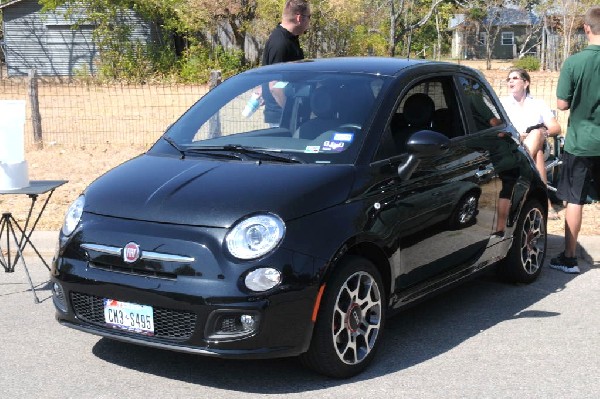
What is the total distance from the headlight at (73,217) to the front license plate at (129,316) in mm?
508

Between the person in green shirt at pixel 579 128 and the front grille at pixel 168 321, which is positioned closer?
the front grille at pixel 168 321

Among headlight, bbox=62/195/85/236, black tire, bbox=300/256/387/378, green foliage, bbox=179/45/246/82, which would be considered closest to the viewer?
black tire, bbox=300/256/387/378

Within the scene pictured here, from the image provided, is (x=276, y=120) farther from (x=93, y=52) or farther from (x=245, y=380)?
(x=93, y=52)

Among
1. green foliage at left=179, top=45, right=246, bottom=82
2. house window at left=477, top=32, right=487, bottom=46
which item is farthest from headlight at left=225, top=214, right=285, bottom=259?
house window at left=477, top=32, right=487, bottom=46

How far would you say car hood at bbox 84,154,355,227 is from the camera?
4.82 meters

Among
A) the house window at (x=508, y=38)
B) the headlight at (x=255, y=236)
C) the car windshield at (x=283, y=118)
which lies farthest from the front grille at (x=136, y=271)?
the house window at (x=508, y=38)

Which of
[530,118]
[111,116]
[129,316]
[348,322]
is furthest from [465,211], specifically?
[111,116]

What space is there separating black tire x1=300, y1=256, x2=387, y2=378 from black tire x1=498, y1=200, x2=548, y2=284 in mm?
2015

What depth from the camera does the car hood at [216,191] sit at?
4.82m

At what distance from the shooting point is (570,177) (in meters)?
7.62

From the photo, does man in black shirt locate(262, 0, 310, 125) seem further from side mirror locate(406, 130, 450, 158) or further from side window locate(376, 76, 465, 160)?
side mirror locate(406, 130, 450, 158)

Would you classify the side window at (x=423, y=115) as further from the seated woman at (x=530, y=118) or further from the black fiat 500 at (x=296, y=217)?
the seated woman at (x=530, y=118)

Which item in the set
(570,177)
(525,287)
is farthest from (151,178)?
(570,177)

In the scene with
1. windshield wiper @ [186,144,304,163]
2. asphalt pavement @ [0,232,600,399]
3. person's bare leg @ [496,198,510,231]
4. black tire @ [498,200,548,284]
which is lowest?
asphalt pavement @ [0,232,600,399]
